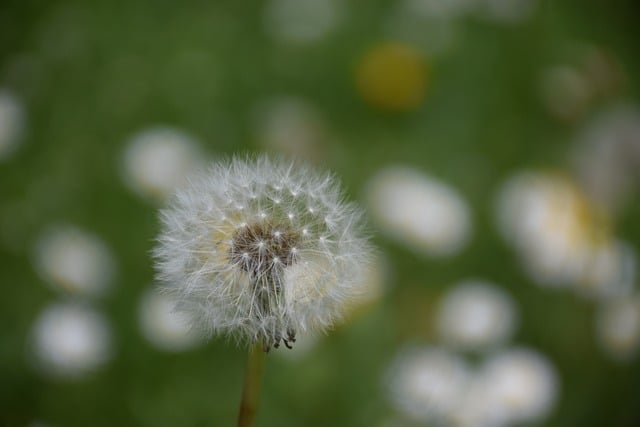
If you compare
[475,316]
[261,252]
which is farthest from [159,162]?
[261,252]

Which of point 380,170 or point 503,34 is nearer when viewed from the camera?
point 380,170

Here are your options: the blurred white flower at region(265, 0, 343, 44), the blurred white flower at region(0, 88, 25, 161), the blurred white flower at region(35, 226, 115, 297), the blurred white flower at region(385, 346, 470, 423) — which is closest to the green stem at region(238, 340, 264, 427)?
the blurred white flower at region(385, 346, 470, 423)

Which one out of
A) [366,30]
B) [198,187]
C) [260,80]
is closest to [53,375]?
[198,187]

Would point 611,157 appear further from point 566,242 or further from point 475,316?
point 475,316

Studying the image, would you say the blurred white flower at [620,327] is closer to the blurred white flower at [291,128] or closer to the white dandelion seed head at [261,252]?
the blurred white flower at [291,128]

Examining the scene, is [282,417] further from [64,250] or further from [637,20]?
[637,20]

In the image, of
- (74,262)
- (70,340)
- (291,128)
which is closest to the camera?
(70,340)

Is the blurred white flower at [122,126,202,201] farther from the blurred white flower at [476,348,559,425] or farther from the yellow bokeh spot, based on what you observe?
the blurred white flower at [476,348,559,425]
